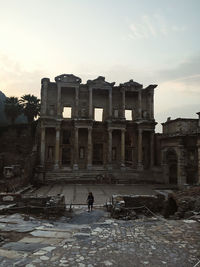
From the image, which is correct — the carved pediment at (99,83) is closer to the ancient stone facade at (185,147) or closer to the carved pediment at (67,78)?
the carved pediment at (67,78)

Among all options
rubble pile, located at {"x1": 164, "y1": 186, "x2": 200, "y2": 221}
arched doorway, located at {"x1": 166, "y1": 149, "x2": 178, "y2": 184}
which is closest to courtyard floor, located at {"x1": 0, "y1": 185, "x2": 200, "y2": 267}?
rubble pile, located at {"x1": 164, "y1": 186, "x2": 200, "y2": 221}

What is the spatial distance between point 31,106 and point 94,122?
15.2 m

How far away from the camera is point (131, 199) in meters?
14.5

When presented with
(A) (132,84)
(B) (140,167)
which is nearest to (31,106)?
(A) (132,84)

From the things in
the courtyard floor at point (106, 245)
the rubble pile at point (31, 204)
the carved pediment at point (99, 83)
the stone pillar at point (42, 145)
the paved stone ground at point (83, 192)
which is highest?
the carved pediment at point (99, 83)

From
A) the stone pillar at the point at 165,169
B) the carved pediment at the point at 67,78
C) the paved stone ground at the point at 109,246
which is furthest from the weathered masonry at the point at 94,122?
the paved stone ground at the point at 109,246

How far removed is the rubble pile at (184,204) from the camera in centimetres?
1131

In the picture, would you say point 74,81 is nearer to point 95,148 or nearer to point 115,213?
point 95,148

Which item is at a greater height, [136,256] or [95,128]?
[95,128]

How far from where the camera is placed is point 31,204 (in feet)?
42.1

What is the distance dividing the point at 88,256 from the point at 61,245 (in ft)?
3.31

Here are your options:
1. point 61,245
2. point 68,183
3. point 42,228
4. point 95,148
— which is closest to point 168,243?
point 61,245

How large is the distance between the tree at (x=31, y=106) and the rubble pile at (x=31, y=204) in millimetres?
28834

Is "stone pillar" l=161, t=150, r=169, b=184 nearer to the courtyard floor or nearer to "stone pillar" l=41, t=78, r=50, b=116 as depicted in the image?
"stone pillar" l=41, t=78, r=50, b=116
